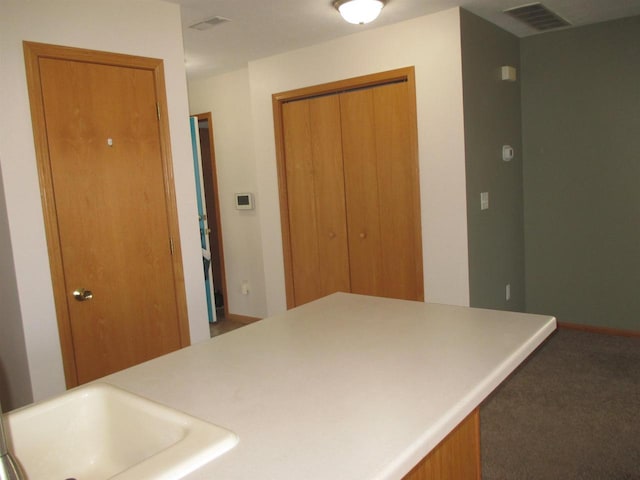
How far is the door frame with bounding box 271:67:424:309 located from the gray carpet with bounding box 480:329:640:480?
108cm

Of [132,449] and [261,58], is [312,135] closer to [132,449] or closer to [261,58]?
[261,58]

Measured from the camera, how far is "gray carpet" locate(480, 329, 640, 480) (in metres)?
2.47

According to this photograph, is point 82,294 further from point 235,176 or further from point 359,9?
point 235,176

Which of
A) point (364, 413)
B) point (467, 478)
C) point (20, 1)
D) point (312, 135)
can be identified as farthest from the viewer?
point (312, 135)

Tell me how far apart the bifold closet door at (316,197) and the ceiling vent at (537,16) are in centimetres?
139

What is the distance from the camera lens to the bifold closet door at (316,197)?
165 inches

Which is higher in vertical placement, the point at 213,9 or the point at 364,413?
the point at 213,9

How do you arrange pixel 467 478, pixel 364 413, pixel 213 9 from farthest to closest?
pixel 213 9 < pixel 467 478 < pixel 364 413

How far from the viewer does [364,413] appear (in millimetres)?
1146

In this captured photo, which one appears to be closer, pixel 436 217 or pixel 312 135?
pixel 436 217

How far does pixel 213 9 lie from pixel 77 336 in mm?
2010

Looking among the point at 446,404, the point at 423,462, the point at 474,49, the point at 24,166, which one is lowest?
the point at 423,462

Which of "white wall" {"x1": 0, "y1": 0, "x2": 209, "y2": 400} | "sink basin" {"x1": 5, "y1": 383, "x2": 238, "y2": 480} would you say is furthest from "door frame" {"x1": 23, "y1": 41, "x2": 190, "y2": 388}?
"sink basin" {"x1": 5, "y1": 383, "x2": 238, "y2": 480}

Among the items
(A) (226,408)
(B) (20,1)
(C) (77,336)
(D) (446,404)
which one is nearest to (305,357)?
(A) (226,408)
